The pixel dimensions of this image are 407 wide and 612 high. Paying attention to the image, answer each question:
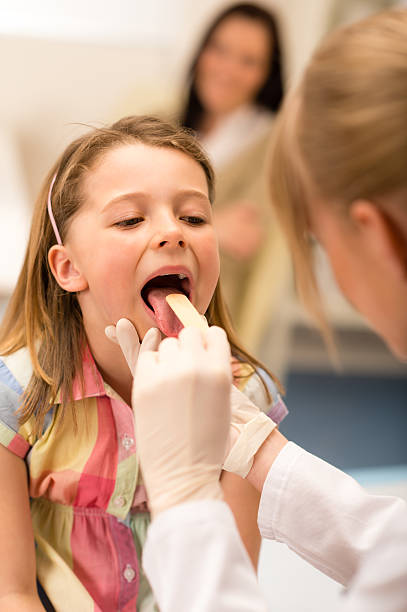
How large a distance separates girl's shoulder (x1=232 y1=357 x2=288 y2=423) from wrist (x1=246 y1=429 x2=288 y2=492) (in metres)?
0.10

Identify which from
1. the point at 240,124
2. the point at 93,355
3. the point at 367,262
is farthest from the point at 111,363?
the point at 240,124

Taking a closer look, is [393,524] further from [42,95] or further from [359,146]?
[42,95]

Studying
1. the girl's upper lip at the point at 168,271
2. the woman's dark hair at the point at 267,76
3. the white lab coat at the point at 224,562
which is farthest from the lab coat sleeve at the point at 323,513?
the woman's dark hair at the point at 267,76

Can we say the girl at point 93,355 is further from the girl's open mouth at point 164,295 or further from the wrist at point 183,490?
the wrist at point 183,490

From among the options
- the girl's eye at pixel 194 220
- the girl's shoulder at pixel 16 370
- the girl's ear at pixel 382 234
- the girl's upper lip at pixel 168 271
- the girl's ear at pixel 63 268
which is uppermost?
the girl's ear at pixel 382 234

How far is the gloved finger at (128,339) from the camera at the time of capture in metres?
0.72

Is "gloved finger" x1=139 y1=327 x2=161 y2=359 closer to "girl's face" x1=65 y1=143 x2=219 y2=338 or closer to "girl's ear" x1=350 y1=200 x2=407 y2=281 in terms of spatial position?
"girl's face" x1=65 y1=143 x2=219 y2=338

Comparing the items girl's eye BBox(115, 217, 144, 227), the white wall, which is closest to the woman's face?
the white wall

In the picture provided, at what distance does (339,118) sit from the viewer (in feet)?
1.83

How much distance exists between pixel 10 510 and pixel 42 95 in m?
2.33

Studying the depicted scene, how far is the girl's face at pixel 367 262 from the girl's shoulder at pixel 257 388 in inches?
9.5

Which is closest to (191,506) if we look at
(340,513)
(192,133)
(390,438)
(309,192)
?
(340,513)

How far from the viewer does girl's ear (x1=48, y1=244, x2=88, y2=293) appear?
77 centimetres

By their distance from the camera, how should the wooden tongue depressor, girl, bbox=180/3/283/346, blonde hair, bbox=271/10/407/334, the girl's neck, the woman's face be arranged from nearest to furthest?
blonde hair, bbox=271/10/407/334
the wooden tongue depressor
the girl's neck
girl, bbox=180/3/283/346
the woman's face
